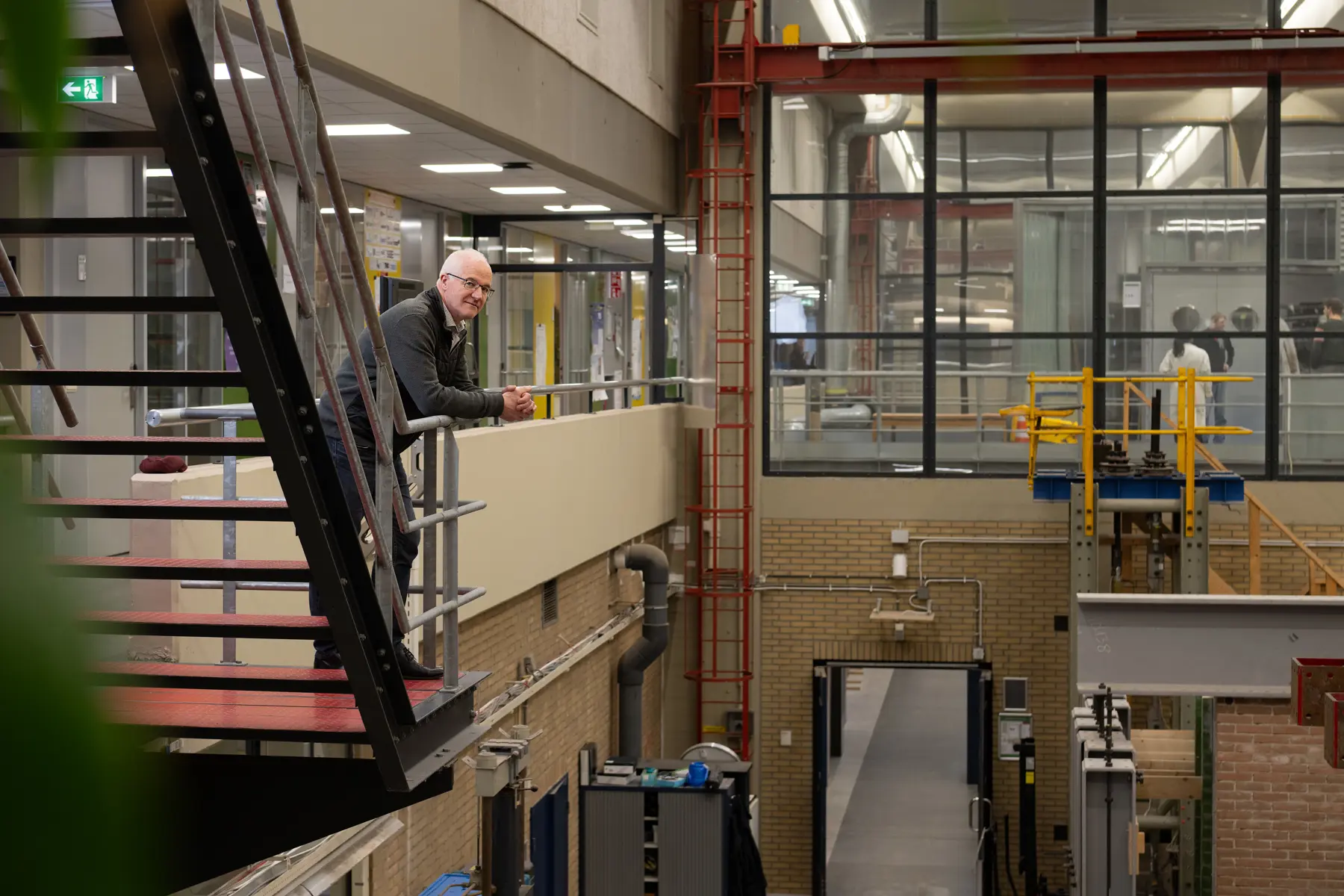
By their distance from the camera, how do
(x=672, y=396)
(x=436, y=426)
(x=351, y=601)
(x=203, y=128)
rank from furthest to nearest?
(x=672, y=396) < (x=436, y=426) < (x=351, y=601) < (x=203, y=128)

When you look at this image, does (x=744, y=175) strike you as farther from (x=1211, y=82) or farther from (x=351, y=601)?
(x=351, y=601)

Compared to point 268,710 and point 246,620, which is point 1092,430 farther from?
point 246,620

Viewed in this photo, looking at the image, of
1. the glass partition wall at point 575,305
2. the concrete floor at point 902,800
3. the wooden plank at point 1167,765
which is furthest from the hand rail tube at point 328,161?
the concrete floor at point 902,800

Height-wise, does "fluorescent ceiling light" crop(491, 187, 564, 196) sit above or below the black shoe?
above

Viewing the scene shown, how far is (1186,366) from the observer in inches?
570

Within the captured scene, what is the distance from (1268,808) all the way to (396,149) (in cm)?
801

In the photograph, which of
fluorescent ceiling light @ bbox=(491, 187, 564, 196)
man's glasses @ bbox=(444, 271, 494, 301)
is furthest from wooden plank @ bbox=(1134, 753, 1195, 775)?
man's glasses @ bbox=(444, 271, 494, 301)

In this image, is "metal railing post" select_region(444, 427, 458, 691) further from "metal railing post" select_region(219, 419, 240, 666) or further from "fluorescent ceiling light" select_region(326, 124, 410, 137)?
"fluorescent ceiling light" select_region(326, 124, 410, 137)

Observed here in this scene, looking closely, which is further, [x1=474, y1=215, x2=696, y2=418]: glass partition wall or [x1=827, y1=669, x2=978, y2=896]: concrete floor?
[x1=827, y1=669, x2=978, y2=896]: concrete floor

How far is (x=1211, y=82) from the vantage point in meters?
14.5

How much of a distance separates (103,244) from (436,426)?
4663 millimetres

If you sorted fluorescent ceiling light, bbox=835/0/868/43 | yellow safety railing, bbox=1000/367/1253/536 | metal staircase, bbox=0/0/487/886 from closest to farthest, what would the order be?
fluorescent ceiling light, bbox=835/0/868/43
metal staircase, bbox=0/0/487/886
yellow safety railing, bbox=1000/367/1253/536

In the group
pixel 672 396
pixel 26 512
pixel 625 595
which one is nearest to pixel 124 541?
pixel 625 595

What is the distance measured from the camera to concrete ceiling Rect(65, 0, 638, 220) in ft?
25.8
